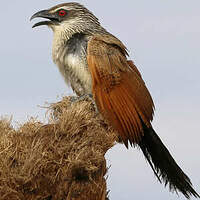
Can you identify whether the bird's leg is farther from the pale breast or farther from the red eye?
the red eye

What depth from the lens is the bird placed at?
23.5 feet

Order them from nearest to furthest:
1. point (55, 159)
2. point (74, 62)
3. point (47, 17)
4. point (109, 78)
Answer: point (55, 159)
point (109, 78)
point (74, 62)
point (47, 17)

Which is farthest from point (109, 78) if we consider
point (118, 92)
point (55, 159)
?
point (55, 159)

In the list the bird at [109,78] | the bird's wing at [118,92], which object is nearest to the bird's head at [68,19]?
the bird at [109,78]

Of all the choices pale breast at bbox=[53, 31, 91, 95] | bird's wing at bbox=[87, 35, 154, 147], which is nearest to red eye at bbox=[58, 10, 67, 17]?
pale breast at bbox=[53, 31, 91, 95]

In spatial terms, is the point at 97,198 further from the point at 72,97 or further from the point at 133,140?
the point at 72,97

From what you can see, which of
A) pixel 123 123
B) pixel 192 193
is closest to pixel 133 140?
pixel 123 123

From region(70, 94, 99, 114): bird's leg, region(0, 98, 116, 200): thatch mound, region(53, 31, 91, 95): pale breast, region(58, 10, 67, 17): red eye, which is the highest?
region(58, 10, 67, 17): red eye

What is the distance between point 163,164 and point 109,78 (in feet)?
5.38

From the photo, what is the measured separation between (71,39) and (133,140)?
6.11 ft

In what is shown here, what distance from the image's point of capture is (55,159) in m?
5.88

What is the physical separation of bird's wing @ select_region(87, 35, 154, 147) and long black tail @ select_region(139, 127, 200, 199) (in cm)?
31

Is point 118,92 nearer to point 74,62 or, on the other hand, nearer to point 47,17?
point 74,62

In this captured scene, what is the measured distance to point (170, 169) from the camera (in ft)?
25.6
